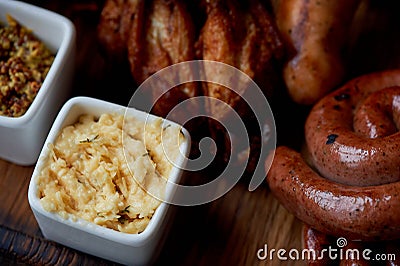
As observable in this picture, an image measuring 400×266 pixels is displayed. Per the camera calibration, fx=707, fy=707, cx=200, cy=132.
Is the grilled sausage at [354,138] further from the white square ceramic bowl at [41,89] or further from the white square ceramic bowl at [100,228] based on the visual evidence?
the white square ceramic bowl at [41,89]

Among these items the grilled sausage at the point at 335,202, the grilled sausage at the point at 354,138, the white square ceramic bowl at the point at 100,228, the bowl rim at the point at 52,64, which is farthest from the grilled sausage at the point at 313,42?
the bowl rim at the point at 52,64

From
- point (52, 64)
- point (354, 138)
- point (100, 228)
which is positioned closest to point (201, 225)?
point (100, 228)

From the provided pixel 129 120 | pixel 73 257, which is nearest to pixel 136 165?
pixel 129 120

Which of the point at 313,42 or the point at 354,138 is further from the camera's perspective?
the point at 313,42

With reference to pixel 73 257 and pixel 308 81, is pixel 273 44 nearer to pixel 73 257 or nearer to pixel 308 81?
pixel 308 81

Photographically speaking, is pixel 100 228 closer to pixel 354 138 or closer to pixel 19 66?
pixel 19 66

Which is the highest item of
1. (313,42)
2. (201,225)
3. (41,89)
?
(313,42)
